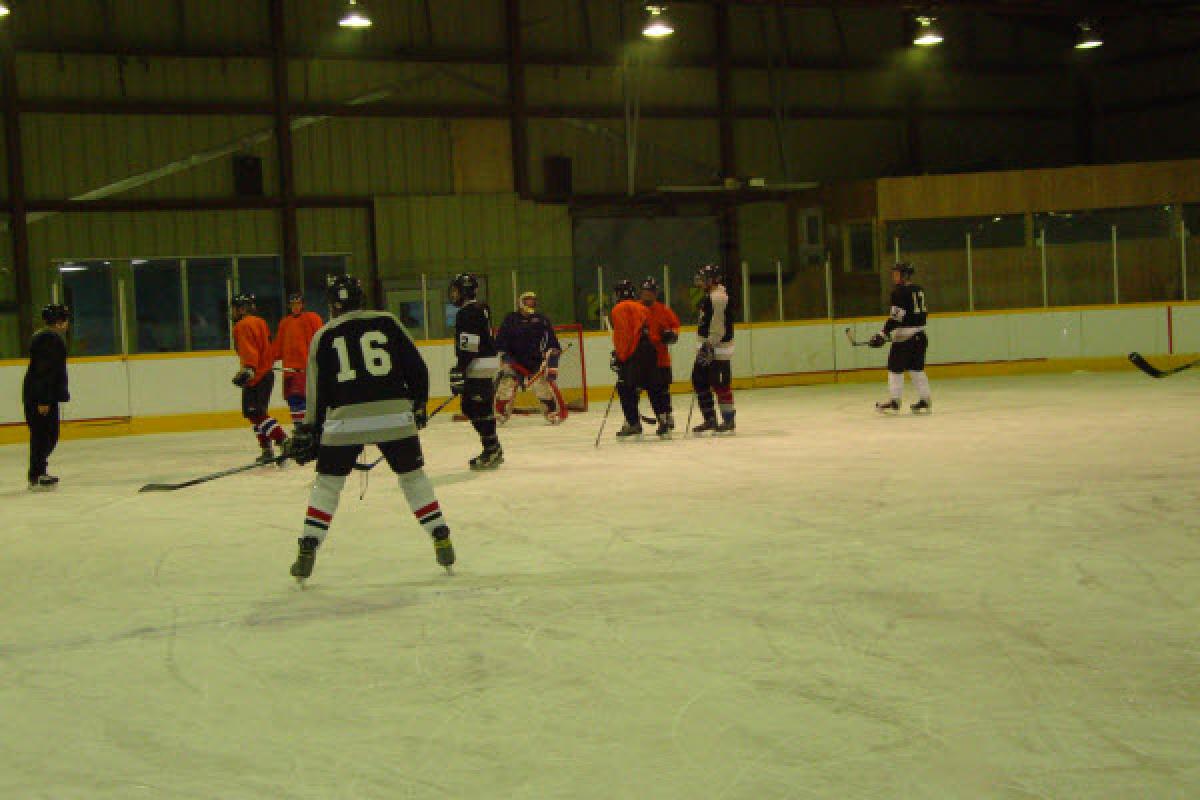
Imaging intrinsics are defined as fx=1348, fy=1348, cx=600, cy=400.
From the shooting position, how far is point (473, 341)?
10672 mm

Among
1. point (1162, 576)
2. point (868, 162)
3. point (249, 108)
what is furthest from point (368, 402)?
point (868, 162)

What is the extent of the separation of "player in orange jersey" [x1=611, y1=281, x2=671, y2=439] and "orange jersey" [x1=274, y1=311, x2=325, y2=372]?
2782 millimetres

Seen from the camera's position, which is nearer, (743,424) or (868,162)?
(743,424)

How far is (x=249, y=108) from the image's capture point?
899 inches

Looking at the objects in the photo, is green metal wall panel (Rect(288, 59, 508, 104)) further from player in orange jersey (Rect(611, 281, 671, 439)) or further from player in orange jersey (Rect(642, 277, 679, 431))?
player in orange jersey (Rect(642, 277, 679, 431))

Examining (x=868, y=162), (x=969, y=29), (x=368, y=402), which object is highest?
(x=969, y=29)

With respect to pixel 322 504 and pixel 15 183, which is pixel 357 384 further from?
pixel 15 183

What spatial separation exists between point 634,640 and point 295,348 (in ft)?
24.6

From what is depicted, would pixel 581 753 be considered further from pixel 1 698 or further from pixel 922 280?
pixel 922 280

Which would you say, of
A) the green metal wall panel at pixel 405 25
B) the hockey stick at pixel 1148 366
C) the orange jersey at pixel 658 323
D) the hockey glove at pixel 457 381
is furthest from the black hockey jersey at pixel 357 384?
the green metal wall panel at pixel 405 25

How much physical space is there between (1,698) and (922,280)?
1938cm

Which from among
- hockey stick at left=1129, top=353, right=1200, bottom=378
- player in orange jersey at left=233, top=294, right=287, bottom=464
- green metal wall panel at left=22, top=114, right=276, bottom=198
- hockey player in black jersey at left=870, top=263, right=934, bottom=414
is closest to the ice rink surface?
player in orange jersey at left=233, top=294, right=287, bottom=464

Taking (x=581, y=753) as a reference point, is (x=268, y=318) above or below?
above

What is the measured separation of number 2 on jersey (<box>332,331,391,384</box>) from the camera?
617 centimetres
